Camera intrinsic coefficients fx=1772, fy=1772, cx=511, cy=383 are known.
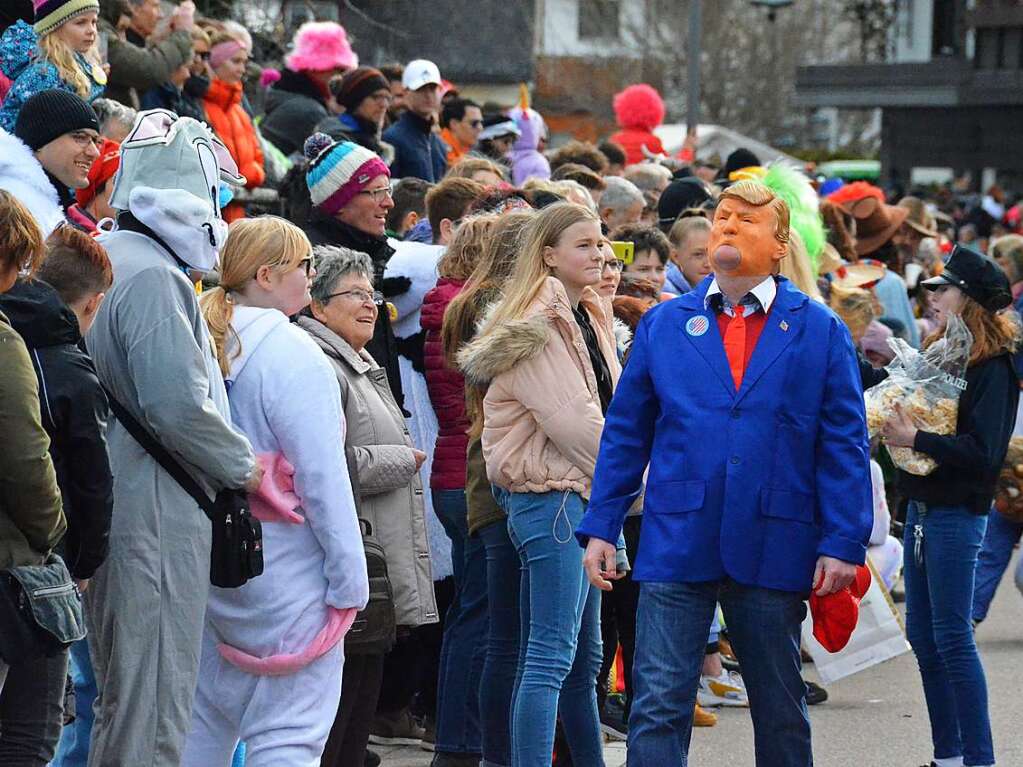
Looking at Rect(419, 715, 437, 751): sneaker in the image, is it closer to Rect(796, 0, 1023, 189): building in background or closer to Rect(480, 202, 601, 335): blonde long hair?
Rect(480, 202, 601, 335): blonde long hair

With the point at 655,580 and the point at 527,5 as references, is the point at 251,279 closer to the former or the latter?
the point at 655,580

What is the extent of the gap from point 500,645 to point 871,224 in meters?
6.92

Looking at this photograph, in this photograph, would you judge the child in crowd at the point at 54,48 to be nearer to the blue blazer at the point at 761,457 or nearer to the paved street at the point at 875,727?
the paved street at the point at 875,727

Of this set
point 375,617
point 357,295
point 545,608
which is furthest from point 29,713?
point 357,295

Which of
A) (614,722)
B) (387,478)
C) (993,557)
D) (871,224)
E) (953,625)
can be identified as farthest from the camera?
(871,224)

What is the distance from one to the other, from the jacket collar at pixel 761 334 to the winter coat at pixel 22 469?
1865 millimetres

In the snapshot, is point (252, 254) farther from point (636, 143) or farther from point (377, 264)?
point (636, 143)

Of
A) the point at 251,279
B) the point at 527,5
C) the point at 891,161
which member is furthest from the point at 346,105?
the point at 527,5

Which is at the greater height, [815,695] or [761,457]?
[761,457]

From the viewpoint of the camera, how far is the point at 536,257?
19.9 feet

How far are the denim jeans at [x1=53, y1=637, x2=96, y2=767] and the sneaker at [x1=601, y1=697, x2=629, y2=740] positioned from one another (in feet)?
8.77

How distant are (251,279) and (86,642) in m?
1.23

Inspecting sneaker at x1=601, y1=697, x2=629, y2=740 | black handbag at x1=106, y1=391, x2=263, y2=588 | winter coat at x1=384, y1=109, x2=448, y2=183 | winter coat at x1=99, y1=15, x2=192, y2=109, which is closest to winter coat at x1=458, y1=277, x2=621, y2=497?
black handbag at x1=106, y1=391, x2=263, y2=588

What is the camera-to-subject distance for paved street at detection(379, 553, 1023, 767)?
7.29 m
